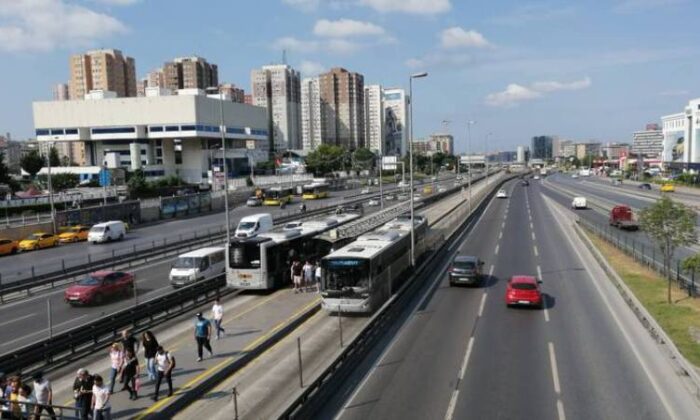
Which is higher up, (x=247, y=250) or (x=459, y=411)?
(x=247, y=250)

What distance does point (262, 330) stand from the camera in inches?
848

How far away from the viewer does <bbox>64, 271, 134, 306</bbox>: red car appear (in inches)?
1043

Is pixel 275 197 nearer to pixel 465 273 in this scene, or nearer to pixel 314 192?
pixel 314 192

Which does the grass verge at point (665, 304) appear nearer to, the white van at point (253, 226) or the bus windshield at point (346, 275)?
the bus windshield at point (346, 275)

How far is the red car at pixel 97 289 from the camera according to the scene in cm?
2650

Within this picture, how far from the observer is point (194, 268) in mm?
30406

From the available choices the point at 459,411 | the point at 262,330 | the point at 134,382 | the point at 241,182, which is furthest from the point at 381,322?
the point at 241,182

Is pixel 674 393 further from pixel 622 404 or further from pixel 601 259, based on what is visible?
pixel 601 259

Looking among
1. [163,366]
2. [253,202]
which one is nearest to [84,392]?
[163,366]

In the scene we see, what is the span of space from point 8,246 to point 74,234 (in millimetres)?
7074

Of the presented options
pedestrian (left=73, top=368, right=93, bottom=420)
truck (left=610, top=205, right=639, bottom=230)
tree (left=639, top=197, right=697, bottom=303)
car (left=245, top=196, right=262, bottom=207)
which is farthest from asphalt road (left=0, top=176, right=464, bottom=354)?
car (left=245, top=196, right=262, bottom=207)

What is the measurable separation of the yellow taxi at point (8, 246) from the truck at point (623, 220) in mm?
51924

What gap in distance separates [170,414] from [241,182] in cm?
11003

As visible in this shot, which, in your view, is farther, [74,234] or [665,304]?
[74,234]
